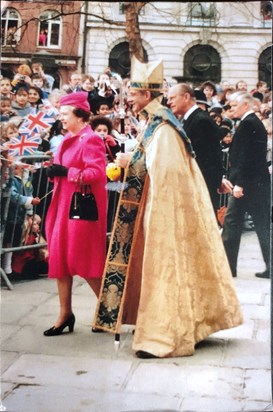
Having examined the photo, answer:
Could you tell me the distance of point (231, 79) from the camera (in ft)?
11.4

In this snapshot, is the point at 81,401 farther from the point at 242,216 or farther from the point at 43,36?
the point at 43,36

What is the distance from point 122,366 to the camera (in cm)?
333

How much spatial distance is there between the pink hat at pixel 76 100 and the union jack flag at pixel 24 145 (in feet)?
0.87

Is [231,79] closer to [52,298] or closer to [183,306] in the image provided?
[183,306]

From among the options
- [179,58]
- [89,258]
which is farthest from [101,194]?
[179,58]

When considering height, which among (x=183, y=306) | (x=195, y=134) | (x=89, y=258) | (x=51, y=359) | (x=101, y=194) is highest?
(x=195, y=134)

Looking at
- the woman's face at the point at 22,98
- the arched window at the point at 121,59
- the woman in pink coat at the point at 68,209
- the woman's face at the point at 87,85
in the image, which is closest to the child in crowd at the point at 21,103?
the woman's face at the point at 22,98

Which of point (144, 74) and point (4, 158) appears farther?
point (4, 158)

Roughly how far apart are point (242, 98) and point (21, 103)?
1.20m

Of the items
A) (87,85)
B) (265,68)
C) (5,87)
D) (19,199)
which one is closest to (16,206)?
(19,199)

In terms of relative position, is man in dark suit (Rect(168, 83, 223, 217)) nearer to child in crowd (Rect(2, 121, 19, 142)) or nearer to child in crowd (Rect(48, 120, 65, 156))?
child in crowd (Rect(48, 120, 65, 156))

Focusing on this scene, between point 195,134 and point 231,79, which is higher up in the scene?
point 231,79

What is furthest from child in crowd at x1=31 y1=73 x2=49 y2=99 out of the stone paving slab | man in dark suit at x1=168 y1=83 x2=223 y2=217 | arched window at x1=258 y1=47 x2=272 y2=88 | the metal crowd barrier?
the stone paving slab

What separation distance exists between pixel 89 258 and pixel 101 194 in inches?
14.1
